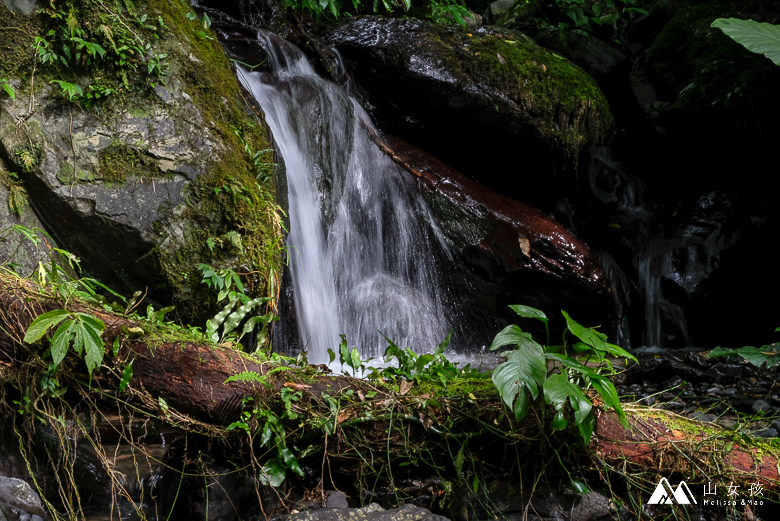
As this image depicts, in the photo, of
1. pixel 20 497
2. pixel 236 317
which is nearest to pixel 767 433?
pixel 236 317

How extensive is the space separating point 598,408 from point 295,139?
386cm

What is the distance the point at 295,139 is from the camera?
17.3ft

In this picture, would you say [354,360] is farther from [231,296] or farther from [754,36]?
[754,36]

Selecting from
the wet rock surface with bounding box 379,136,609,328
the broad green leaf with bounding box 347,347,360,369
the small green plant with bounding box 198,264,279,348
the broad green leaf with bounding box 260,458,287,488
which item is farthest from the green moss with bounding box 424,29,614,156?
the broad green leaf with bounding box 260,458,287,488

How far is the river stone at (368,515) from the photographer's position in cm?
203

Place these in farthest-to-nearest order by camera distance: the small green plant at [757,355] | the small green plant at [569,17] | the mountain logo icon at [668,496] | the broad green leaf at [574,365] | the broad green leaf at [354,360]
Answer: the small green plant at [569,17]
the small green plant at [757,355]
the broad green leaf at [354,360]
the mountain logo icon at [668,496]
the broad green leaf at [574,365]

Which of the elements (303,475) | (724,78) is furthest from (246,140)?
(724,78)

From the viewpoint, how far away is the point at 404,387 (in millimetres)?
2570

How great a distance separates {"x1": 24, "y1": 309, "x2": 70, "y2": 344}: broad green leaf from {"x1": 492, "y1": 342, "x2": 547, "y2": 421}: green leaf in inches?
71.0

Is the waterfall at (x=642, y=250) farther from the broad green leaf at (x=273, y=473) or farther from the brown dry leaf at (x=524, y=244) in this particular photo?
the broad green leaf at (x=273, y=473)

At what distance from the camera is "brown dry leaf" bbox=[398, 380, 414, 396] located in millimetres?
2542

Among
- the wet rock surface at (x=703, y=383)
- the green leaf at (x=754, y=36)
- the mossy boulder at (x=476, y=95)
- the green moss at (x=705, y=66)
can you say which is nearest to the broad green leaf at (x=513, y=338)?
the green leaf at (x=754, y=36)

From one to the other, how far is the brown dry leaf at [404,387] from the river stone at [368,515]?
1.76 feet

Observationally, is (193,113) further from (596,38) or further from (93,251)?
(596,38)
